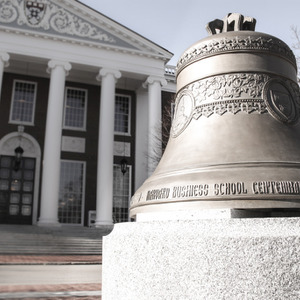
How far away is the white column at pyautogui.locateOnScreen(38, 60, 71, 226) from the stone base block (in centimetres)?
1766

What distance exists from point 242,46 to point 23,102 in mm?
22801

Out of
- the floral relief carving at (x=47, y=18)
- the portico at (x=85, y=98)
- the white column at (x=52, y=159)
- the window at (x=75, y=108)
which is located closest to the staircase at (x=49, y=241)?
the white column at (x=52, y=159)

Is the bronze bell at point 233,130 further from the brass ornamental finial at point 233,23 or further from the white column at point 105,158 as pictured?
the white column at point 105,158

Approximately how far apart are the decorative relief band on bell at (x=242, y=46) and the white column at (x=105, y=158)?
17.9 meters

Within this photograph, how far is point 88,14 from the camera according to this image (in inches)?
909

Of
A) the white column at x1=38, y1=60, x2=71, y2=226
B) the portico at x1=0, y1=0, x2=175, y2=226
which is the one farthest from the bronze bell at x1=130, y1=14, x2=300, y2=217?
the portico at x1=0, y1=0, x2=175, y2=226

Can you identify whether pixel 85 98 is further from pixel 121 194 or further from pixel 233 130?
pixel 233 130

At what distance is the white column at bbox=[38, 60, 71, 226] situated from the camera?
1942 cm

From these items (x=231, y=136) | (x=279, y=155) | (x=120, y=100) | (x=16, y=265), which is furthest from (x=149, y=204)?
(x=120, y=100)

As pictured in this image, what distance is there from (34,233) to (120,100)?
12.5 meters

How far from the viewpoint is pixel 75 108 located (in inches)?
985

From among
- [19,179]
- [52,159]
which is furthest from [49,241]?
[19,179]

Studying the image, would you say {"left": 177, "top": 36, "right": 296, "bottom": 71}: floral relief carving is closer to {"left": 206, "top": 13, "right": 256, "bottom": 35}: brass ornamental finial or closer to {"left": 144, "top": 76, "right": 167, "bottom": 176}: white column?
{"left": 206, "top": 13, "right": 256, "bottom": 35}: brass ornamental finial

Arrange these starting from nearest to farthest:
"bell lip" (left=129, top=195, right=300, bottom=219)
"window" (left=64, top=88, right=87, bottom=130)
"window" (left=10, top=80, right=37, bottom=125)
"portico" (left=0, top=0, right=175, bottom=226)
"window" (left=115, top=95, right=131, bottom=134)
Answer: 1. "bell lip" (left=129, top=195, right=300, bottom=219)
2. "portico" (left=0, top=0, right=175, bottom=226)
3. "window" (left=10, top=80, right=37, bottom=125)
4. "window" (left=64, top=88, right=87, bottom=130)
5. "window" (left=115, top=95, right=131, bottom=134)
